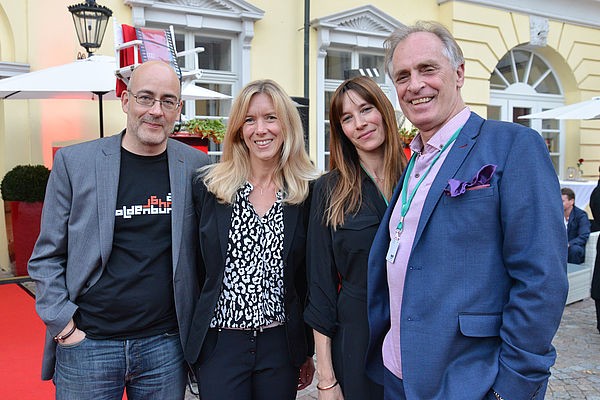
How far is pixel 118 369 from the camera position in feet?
7.11

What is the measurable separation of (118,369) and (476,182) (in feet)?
5.16

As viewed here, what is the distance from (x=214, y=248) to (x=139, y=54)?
9.07ft

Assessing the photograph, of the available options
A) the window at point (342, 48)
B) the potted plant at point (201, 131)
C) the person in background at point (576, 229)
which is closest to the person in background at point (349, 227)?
the potted plant at point (201, 131)

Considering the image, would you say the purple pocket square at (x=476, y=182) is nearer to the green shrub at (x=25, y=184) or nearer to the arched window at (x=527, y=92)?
the green shrub at (x=25, y=184)

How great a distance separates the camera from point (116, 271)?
85.4 inches

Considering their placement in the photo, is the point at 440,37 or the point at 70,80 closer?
the point at 440,37

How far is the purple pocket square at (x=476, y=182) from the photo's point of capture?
1564mm

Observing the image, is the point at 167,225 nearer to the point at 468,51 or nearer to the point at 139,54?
the point at 139,54

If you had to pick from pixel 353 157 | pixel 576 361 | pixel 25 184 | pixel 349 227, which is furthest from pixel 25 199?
pixel 576 361

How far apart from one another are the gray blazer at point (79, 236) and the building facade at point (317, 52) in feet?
11.4

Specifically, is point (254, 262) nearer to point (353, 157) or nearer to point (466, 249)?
point (353, 157)

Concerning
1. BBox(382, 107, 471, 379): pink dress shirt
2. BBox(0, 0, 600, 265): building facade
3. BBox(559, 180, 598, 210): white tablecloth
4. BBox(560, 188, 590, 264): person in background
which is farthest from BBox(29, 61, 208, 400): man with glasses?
BBox(559, 180, 598, 210): white tablecloth

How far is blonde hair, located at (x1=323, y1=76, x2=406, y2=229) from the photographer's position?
2188 millimetres

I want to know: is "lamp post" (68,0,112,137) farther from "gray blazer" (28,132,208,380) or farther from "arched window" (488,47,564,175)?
"arched window" (488,47,564,175)
